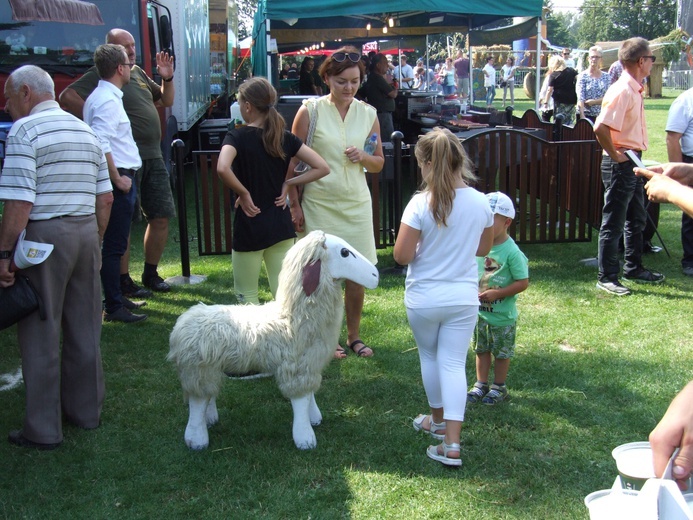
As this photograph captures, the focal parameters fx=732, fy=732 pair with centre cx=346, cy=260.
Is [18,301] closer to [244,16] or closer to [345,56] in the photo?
[345,56]

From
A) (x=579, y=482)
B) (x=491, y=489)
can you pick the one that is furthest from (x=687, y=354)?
(x=491, y=489)

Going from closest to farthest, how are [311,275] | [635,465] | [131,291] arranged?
[635,465] < [311,275] < [131,291]

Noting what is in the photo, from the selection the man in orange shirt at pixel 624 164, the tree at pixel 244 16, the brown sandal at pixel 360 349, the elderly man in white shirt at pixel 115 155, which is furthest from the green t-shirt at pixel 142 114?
the tree at pixel 244 16

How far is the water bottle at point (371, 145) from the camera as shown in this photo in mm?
4820

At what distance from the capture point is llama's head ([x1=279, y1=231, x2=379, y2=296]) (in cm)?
371

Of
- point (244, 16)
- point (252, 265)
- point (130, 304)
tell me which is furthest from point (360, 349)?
point (244, 16)

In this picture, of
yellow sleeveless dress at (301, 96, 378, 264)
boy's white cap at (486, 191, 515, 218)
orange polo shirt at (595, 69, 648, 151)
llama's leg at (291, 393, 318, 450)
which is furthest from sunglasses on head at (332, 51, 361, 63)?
orange polo shirt at (595, 69, 648, 151)

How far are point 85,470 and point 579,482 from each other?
240 centimetres

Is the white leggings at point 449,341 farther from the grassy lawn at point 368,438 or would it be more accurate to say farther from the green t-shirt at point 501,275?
the green t-shirt at point 501,275

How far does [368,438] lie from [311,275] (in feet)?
3.12

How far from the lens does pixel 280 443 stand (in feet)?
12.7

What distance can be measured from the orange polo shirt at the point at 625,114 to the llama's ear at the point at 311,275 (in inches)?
139

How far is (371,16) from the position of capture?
1667 cm

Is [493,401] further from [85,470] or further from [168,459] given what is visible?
[85,470]
